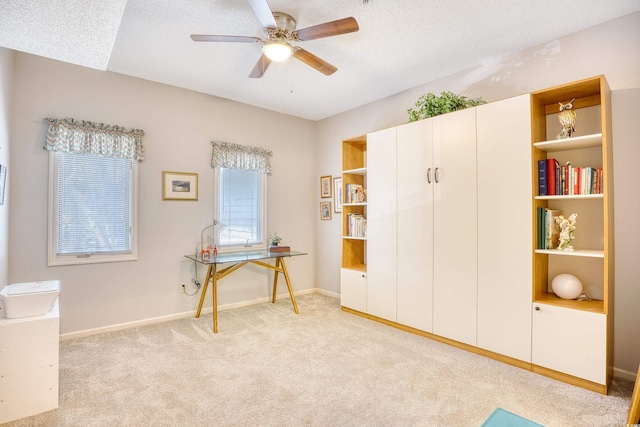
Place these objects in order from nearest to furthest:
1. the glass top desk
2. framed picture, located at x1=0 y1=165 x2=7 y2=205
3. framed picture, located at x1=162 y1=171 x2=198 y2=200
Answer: framed picture, located at x1=0 y1=165 x2=7 y2=205 < the glass top desk < framed picture, located at x1=162 y1=171 x2=198 y2=200

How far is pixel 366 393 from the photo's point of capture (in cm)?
214

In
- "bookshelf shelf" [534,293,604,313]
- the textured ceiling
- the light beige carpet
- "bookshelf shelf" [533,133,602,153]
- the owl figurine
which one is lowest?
the light beige carpet

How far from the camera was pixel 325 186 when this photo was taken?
4816mm

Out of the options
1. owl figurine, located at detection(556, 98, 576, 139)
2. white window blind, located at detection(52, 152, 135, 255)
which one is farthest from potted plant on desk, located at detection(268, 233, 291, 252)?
owl figurine, located at detection(556, 98, 576, 139)

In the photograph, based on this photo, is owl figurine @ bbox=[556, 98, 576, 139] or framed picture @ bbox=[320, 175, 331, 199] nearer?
owl figurine @ bbox=[556, 98, 576, 139]

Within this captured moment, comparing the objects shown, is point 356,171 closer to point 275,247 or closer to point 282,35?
point 275,247

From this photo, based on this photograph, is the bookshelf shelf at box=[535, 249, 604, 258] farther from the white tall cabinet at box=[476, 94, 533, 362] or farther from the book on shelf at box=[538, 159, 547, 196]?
the book on shelf at box=[538, 159, 547, 196]

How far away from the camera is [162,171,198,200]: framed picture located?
3.58m

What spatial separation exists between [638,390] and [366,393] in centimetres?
149

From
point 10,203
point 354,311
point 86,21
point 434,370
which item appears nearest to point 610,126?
point 434,370

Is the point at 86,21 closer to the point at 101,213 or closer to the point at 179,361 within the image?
the point at 101,213

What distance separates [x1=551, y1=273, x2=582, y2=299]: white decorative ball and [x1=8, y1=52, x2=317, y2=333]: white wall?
317cm

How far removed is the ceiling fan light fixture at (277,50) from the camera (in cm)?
234

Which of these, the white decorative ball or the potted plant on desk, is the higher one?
the potted plant on desk
